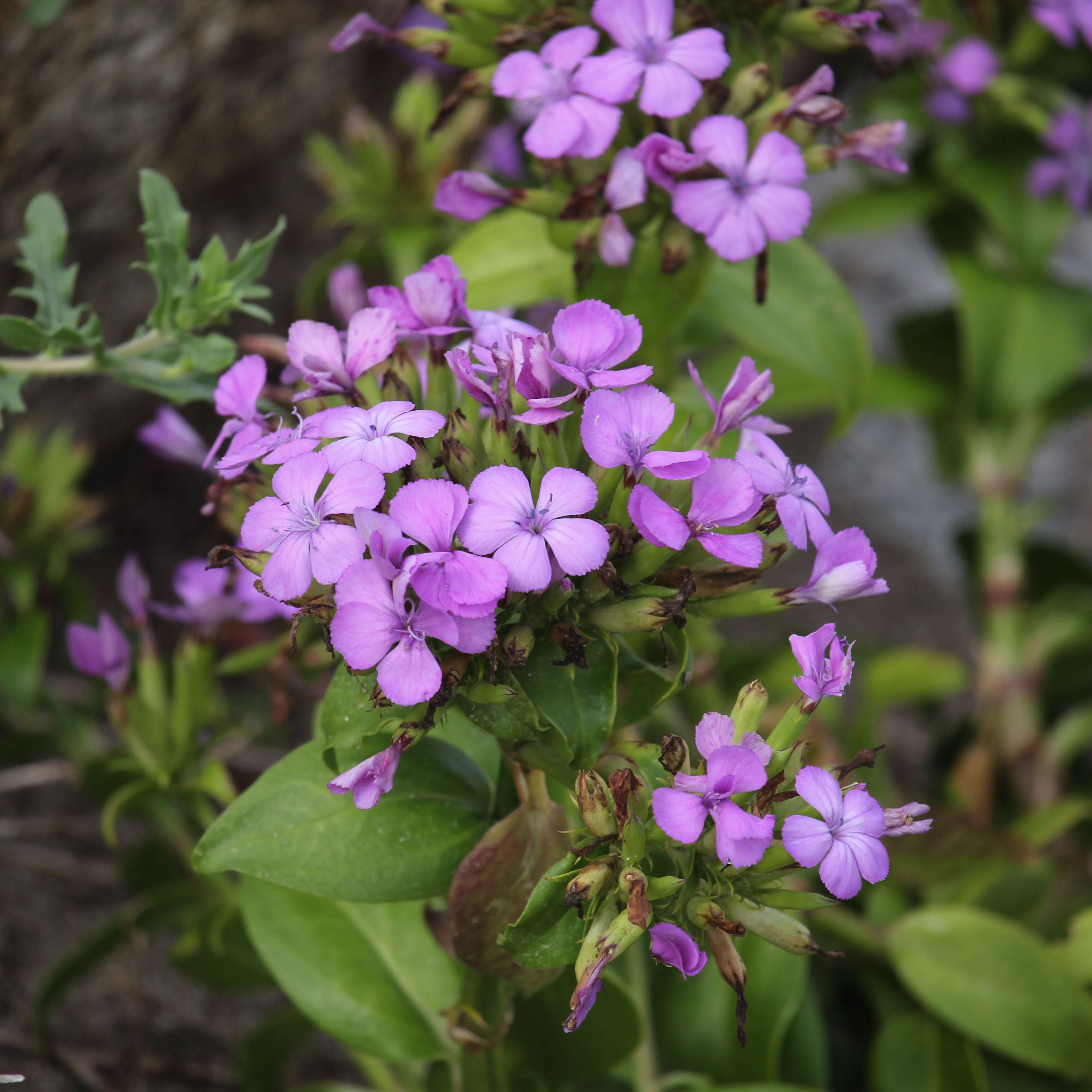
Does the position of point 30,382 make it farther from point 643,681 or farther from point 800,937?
point 800,937

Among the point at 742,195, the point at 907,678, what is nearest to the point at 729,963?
the point at 742,195

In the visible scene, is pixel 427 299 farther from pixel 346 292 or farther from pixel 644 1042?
pixel 644 1042

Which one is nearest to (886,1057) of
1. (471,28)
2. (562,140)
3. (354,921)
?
Result: (354,921)

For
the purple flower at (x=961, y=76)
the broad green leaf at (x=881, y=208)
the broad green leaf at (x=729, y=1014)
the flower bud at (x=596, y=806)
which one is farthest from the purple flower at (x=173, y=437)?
the purple flower at (x=961, y=76)

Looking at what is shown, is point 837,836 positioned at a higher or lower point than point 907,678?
higher

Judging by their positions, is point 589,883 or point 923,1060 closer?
point 589,883

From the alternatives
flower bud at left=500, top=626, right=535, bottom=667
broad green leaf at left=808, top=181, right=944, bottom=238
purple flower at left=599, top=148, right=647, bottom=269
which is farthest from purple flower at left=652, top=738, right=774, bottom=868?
broad green leaf at left=808, top=181, right=944, bottom=238
